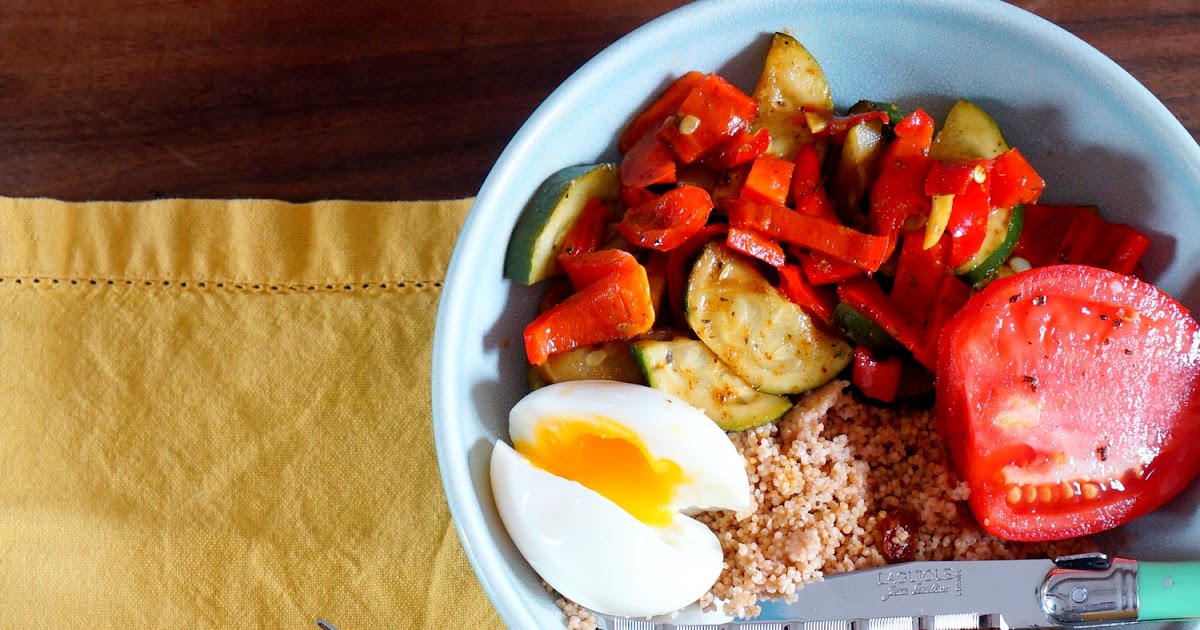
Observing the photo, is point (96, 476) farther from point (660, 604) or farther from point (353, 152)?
point (660, 604)

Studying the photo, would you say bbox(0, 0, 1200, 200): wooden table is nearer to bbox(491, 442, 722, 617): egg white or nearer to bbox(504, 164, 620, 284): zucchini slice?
bbox(504, 164, 620, 284): zucchini slice

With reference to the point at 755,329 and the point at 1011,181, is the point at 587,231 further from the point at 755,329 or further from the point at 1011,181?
the point at 1011,181

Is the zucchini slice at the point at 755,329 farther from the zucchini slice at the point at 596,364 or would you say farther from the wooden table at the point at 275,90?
the wooden table at the point at 275,90

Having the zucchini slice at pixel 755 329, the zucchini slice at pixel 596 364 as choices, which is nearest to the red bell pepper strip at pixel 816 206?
the zucchini slice at pixel 755 329

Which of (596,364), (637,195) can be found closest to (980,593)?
(596,364)

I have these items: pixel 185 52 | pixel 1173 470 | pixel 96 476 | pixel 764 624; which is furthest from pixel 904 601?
pixel 185 52

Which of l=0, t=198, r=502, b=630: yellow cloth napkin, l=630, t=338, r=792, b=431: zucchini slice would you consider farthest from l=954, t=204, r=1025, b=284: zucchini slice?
l=0, t=198, r=502, b=630: yellow cloth napkin

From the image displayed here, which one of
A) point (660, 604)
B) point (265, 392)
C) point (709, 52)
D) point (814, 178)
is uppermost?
point (709, 52)
